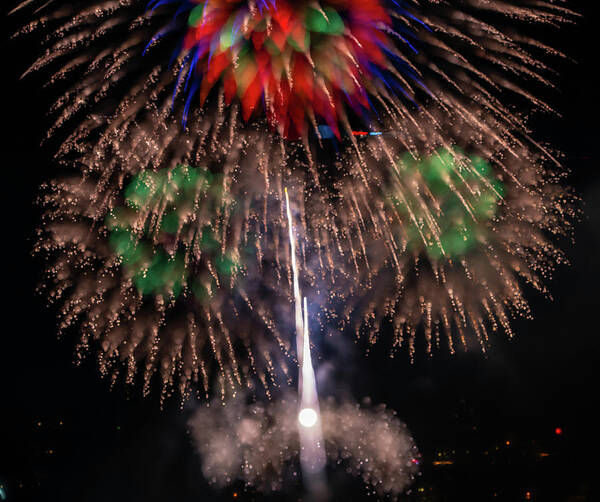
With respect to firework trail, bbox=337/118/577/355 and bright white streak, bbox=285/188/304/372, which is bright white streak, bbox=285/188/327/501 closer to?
bright white streak, bbox=285/188/304/372

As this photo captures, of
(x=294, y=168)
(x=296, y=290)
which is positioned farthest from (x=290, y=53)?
(x=296, y=290)

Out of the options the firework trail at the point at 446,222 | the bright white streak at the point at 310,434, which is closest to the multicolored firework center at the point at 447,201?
the firework trail at the point at 446,222

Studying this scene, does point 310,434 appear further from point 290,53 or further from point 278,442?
point 290,53

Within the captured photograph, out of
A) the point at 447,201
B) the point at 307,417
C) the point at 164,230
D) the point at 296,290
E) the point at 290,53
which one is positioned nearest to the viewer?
the point at 290,53

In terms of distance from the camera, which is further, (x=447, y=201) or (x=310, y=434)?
(x=310, y=434)

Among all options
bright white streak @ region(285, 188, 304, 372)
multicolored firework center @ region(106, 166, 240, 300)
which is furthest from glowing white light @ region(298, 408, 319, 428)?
multicolored firework center @ region(106, 166, 240, 300)

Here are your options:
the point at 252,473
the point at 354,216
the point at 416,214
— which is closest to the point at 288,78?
the point at 354,216

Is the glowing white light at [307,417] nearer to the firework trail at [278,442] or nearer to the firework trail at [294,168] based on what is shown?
the firework trail at [278,442]
